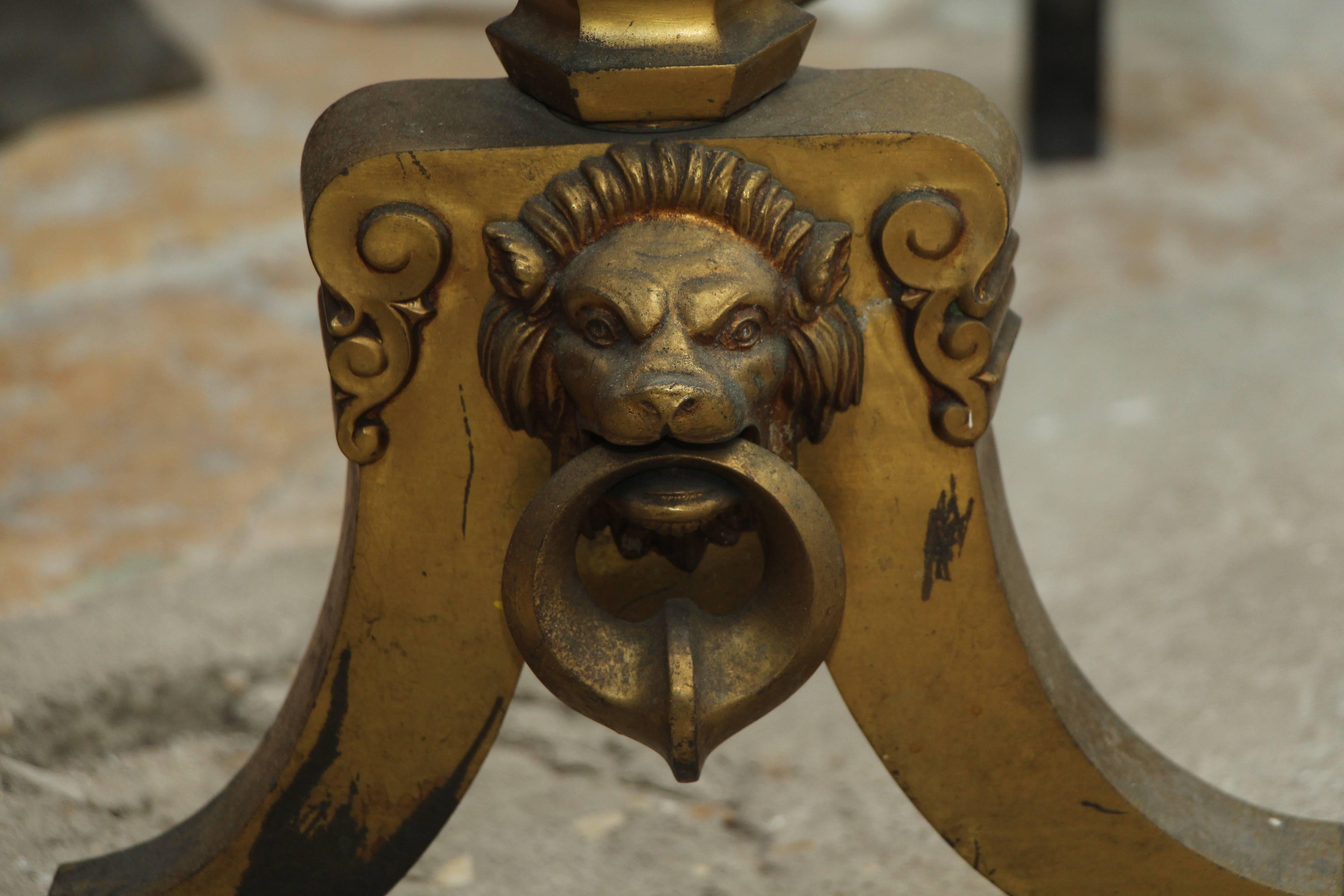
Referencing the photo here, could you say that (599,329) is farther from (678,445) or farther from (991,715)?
(991,715)

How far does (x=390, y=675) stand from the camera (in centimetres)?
83

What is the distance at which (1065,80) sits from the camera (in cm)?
221

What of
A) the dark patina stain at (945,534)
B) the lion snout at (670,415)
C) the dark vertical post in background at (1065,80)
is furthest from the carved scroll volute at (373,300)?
the dark vertical post in background at (1065,80)

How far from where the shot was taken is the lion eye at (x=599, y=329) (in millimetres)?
712

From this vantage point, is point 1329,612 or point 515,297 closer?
point 515,297

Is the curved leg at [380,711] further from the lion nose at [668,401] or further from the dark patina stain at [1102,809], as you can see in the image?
the dark patina stain at [1102,809]

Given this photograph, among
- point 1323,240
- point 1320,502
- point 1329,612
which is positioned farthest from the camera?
point 1323,240

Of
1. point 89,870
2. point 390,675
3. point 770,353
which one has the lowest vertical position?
point 89,870

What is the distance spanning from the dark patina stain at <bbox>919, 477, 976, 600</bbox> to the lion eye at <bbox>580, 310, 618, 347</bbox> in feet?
0.63

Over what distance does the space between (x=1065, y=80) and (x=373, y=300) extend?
1684mm

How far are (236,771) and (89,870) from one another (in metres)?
0.23

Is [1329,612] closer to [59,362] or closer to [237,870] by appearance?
[237,870]

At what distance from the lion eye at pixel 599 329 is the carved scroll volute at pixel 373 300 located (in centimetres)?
7

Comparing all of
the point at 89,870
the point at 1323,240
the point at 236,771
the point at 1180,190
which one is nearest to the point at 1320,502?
the point at 1323,240
